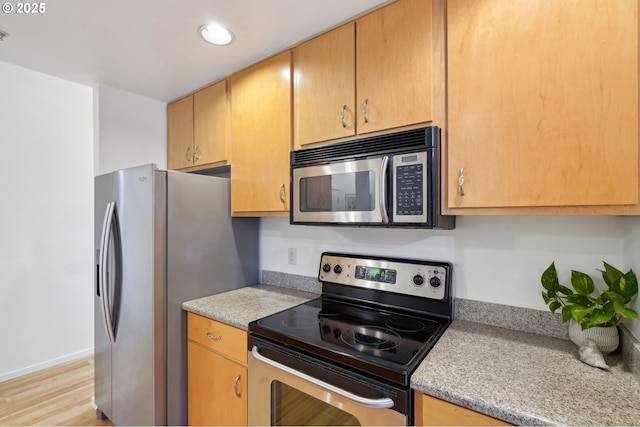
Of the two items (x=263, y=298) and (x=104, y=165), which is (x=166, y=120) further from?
(x=263, y=298)

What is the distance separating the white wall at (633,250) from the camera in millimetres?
999

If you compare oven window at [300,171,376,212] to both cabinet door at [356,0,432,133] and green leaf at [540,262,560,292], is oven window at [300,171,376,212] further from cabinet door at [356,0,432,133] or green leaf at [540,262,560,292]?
green leaf at [540,262,560,292]

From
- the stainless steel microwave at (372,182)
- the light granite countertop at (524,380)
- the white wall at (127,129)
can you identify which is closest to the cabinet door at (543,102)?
the stainless steel microwave at (372,182)

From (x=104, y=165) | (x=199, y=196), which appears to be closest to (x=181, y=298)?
(x=199, y=196)

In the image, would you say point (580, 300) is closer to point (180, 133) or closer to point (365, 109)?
point (365, 109)

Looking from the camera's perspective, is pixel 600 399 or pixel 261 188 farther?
pixel 261 188

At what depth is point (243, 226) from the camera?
6.90 feet

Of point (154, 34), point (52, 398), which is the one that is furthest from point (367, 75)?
point (52, 398)

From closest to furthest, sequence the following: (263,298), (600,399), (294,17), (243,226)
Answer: (600,399) → (294,17) → (263,298) → (243,226)

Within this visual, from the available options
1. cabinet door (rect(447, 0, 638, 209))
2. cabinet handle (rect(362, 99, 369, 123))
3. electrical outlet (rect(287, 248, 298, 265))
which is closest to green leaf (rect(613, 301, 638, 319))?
cabinet door (rect(447, 0, 638, 209))

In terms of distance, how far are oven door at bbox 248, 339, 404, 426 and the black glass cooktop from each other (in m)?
0.05

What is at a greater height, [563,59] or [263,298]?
[563,59]

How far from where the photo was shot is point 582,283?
1.12 metres

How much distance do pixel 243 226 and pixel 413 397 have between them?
1482 mm
